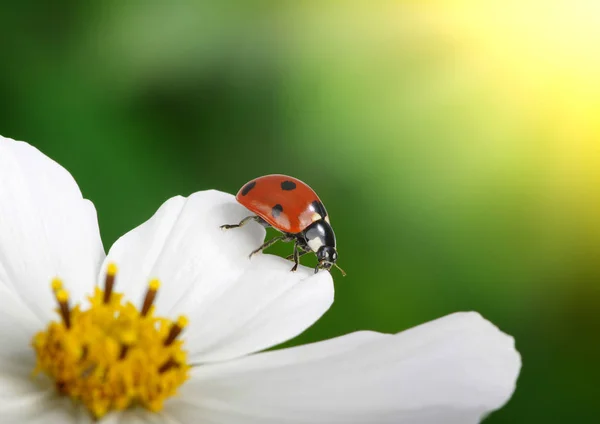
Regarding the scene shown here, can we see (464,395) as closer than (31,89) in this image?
Yes

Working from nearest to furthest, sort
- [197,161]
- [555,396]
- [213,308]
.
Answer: [213,308] < [555,396] < [197,161]

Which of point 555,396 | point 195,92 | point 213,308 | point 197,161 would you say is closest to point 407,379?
point 213,308

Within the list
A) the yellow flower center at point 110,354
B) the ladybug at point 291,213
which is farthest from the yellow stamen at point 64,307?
the ladybug at point 291,213

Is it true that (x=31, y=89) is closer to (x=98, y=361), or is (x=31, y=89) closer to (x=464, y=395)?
(x=98, y=361)

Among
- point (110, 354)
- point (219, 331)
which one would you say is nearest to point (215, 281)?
point (219, 331)

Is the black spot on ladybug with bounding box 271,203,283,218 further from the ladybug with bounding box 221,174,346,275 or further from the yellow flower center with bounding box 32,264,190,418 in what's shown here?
the yellow flower center with bounding box 32,264,190,418

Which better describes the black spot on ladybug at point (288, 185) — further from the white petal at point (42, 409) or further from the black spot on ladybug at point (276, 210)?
the white petal at point (42, 409)

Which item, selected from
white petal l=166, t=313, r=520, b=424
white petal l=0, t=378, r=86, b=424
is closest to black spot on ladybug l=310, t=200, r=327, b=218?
white petal l=166, t=313, r=520, b=424
